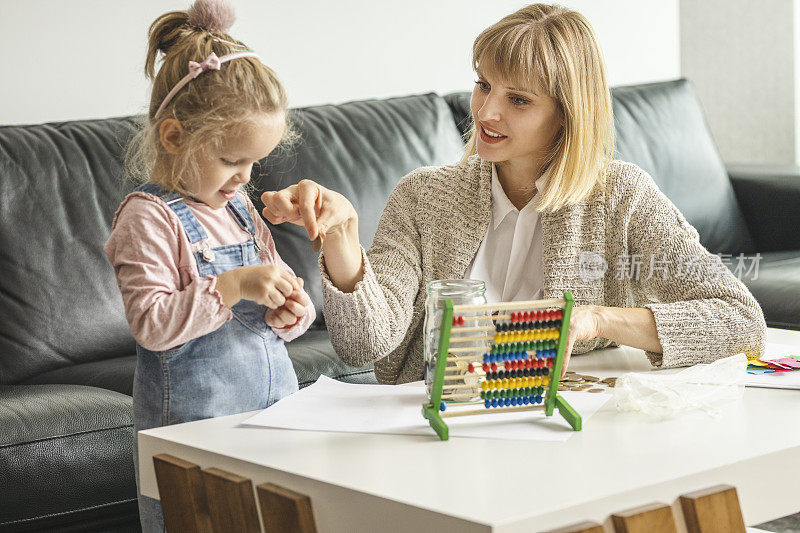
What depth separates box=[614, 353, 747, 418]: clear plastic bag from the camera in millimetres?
1125

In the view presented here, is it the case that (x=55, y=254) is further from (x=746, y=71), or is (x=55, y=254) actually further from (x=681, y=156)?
(x=746, y=71)

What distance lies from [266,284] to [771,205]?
91.7 inches

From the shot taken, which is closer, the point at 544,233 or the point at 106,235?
the point at 544,233

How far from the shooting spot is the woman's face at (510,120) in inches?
63.5

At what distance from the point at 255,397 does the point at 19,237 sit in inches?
41.1

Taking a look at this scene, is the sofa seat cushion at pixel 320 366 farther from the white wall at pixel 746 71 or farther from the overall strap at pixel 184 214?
the white wall at pixel 746 71

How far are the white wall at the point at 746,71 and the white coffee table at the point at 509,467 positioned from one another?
3.59m

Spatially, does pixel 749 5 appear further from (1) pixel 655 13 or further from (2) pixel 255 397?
(2) pixel 255 397

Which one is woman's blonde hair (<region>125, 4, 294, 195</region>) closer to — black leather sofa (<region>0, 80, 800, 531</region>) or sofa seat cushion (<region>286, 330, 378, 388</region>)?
black leather sofa (<region>0, 80, 800, 531</region>)

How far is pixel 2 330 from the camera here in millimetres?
2068

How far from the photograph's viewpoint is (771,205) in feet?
10.0

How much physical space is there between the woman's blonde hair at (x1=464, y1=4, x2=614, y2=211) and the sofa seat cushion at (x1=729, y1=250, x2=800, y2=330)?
3.28 feet

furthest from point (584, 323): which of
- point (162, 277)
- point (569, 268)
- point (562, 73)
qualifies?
point (162, 277)

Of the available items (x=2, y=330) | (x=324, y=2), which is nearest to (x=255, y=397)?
(x=2, y=330)
